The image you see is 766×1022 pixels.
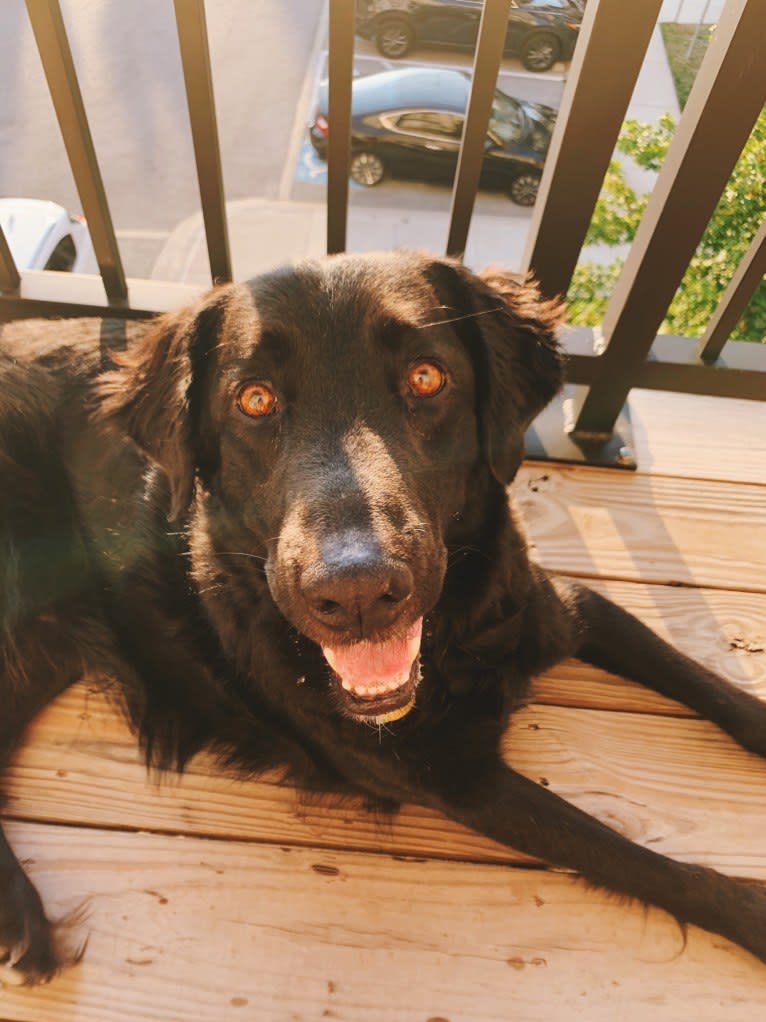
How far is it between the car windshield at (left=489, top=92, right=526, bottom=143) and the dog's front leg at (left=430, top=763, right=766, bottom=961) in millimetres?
9465

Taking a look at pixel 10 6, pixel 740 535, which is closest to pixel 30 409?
pixel 740 535

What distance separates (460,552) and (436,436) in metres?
0.25

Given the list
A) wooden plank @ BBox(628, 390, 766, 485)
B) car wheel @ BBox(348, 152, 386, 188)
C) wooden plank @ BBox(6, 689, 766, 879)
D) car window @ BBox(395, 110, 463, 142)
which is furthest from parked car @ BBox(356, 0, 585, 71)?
wooden plank @ BBox(6, 689, 766, 879)

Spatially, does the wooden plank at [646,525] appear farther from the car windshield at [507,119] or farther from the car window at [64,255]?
the car windshield at [507,119]

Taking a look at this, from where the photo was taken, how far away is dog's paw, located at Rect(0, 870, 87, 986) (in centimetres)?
149

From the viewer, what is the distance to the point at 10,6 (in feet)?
46.3

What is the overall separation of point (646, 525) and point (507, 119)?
870 centimetres

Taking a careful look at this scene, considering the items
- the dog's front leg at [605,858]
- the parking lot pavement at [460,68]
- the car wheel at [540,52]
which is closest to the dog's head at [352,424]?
the dog's front leg at [605,858]

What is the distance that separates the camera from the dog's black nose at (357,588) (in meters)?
1.13

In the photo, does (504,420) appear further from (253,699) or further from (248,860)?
(248,860)

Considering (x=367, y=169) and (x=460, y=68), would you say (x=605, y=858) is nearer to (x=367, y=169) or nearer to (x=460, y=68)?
(x=367, y=169)

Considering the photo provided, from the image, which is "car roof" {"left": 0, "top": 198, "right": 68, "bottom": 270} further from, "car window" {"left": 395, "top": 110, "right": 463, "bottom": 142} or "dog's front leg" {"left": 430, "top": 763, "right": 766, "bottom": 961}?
"car window" {"left": 395, "top": 110, "right": 463, "bottom": 142}

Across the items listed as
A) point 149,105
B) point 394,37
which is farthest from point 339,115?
point 394,37

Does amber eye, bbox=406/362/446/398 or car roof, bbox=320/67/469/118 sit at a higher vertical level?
amber eye, bbox=406/362/446/398
